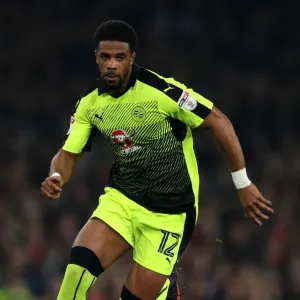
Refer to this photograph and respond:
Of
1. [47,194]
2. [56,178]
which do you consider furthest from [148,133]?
[47,194]

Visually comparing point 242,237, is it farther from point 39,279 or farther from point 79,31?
point 79,31

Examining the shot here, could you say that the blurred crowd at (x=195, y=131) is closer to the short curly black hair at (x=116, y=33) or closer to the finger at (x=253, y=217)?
the finger at (x=253, y=217)

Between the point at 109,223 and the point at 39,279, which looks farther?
the point at 39,279

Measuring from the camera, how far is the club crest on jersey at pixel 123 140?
23.9ft

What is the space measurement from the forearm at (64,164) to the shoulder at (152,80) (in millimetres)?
719

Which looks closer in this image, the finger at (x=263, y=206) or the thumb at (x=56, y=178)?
the thumb at (x=56, y=178)

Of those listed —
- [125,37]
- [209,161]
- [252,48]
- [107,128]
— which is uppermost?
[125,37]

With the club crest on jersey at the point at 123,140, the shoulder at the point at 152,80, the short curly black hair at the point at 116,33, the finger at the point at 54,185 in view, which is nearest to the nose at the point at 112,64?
the short curly black hair at the point at 116,33

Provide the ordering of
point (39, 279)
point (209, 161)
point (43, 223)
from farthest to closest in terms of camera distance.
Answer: point (209, 161)
point (43, 223)
point (39, 279)

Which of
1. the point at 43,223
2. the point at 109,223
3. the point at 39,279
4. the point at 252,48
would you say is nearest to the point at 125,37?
the point at 109,223

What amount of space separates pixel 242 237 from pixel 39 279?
2350 millimetres

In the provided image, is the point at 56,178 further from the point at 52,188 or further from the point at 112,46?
the point at 112,46

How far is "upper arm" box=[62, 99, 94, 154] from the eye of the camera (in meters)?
7.47

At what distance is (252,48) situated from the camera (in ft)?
56.0
